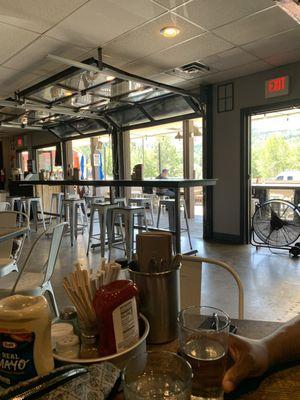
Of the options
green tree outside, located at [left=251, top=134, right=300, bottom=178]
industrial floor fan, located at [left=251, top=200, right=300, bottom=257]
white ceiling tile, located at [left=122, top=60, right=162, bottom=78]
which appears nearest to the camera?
white ceiling tile, located at [left=122, top=60, right=162, bottom=78]

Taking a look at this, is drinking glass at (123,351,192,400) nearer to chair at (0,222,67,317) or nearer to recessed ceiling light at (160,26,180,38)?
chair at (0,222,67,317)

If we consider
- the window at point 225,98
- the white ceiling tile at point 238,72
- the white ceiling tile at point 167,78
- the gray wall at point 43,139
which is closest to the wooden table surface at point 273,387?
the white ceiling tile at point 238,72

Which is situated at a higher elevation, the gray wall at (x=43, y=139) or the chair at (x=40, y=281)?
the gray wall at (x=43, y=139)

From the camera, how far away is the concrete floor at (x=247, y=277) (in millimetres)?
2754

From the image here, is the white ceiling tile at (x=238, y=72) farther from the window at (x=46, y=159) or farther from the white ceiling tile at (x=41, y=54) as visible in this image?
the window at (x=46, y=159)

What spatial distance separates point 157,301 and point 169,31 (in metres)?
3.12

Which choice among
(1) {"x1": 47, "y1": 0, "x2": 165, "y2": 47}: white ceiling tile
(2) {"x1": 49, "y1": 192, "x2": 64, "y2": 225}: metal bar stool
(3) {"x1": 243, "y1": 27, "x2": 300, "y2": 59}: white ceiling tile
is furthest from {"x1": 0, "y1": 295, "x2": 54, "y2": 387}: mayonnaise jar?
(2) {"x1": 49, "y1": 192, "x2": 64, "y2": 225}: metal bar stool

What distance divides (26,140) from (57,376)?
1035 centimetres

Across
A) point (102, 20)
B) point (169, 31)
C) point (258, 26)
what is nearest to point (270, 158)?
point (258, 26)

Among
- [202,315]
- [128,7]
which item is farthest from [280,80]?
[202,315]

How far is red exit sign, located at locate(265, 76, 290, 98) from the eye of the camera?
4305 millimetres

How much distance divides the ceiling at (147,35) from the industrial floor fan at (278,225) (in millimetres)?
2069

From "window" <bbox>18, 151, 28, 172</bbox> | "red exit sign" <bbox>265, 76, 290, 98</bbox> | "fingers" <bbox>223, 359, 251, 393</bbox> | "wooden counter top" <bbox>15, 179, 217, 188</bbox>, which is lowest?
"fingers" <bbox>223, 359, 251, 393</bbox>

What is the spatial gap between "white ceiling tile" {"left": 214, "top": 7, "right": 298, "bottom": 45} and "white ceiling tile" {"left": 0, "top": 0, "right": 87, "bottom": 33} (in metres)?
1.54
